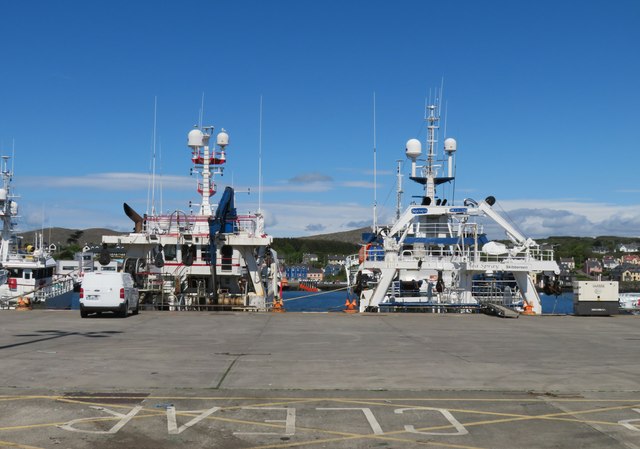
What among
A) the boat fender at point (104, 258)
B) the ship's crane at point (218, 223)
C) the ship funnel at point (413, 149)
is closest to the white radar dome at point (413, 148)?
the ship funnel at point (413, 149)

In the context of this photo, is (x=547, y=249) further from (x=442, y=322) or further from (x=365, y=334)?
(x=365, y=334)

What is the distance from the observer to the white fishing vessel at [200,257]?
3662cm

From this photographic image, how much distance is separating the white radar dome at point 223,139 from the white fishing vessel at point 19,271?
41.4 feet

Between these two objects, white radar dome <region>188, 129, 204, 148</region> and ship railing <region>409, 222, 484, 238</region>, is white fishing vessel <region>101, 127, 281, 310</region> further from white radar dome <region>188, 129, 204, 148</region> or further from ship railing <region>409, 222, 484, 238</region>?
ship railing <region>409, 222, 484, 238</region>

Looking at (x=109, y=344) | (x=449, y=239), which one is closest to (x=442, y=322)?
(x=449, y=239)

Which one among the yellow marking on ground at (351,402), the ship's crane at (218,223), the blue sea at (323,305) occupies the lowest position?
the blue sea at (323,305)

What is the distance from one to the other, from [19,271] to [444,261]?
90.6 ft

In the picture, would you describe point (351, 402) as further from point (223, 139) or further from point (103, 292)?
point (223, 139)

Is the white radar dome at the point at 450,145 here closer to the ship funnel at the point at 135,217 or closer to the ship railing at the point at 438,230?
the ship railing at the point at 438,230

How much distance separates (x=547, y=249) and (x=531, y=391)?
80.2ft

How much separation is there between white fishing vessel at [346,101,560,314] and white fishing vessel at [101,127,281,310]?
5.47m

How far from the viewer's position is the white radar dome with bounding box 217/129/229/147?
44.1 metres

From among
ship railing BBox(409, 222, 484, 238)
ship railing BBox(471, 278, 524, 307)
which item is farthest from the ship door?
ship railing BBox(471, 278, 524, 307)

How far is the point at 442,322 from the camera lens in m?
28.3
